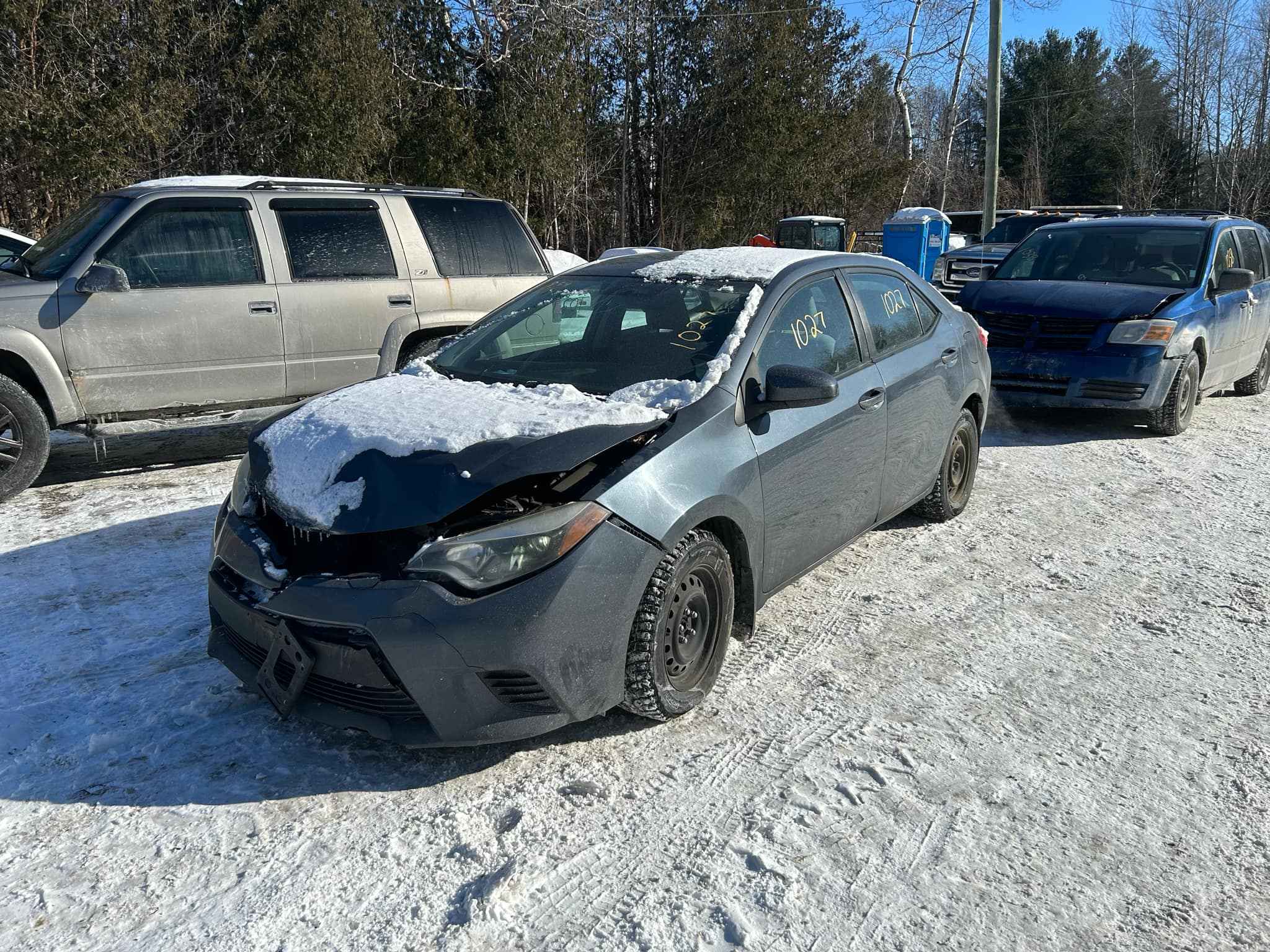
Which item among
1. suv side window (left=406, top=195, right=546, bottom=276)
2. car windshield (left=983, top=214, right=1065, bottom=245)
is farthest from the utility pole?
suv side window (left=406, top=195, right=546, bottom=276)

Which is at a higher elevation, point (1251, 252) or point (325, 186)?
point (325, 186)

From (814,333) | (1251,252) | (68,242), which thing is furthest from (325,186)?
(1251,252)

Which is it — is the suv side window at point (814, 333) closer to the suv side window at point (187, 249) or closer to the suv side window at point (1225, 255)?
the suv side window at point (187, 249)

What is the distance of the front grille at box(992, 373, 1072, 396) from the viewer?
8.14 meters

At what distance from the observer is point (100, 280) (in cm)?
621

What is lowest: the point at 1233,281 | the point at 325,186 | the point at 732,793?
the point at 732,793

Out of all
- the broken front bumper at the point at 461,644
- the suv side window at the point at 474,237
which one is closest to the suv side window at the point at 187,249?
the suv side window at the point at 474,237

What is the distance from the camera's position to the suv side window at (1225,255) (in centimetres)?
872

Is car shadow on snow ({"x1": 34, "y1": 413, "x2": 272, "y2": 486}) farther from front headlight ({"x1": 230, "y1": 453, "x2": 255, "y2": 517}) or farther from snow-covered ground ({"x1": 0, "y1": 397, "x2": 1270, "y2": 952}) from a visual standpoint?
front headlight ({"x1": 230, "y1": 453, "x2": 255, "y2": 517})

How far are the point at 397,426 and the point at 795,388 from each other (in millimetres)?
1491

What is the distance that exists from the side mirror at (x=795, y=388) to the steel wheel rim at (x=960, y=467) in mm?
2089

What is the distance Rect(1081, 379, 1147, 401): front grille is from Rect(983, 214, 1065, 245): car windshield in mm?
11885

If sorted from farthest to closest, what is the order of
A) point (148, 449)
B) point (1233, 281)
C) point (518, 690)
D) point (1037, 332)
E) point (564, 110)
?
point (564, 110) → point (1233, 281) → point (1037, 332) → point (148, 449) → point (518, 690)

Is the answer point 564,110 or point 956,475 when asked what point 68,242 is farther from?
point 564,110
